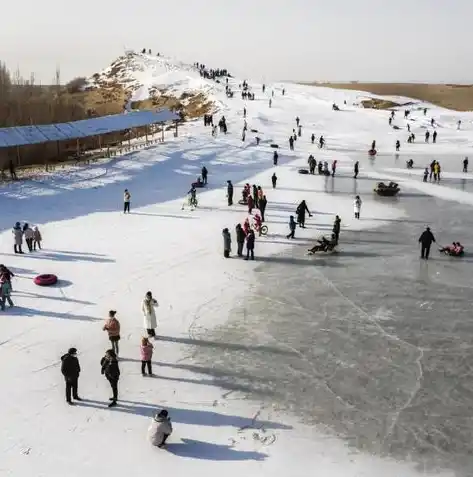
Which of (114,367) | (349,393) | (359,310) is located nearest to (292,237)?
(359,310)

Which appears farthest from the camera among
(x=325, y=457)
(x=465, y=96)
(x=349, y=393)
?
(x=465, y=96)

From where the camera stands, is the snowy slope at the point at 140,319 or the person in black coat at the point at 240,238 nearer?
the snowy slope at the point at 140,319

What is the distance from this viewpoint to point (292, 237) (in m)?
22.0

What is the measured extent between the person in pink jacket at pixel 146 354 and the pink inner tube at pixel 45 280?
6.24m

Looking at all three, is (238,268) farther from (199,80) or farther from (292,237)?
(199,80)

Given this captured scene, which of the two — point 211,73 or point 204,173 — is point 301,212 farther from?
point 211,73

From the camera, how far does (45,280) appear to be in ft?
53.4

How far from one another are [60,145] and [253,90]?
3462cm

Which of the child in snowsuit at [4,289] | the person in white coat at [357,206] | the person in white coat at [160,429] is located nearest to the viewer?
the person in white coat at [160,429]

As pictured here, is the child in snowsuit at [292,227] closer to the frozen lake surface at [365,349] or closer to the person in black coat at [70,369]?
the frozen lake surface at [365,349]

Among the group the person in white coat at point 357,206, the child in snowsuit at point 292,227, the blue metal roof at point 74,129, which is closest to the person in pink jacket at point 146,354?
the child in snowsuit at point 292,227

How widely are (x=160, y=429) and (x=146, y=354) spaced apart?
2.37 meters

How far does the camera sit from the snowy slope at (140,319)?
8.89m

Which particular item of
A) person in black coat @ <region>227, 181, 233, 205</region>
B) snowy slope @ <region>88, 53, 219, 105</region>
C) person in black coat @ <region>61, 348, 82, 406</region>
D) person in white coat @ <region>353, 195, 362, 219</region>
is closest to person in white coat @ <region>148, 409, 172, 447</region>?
person in black coat @ <region>61, 348, 82, 406</region>
